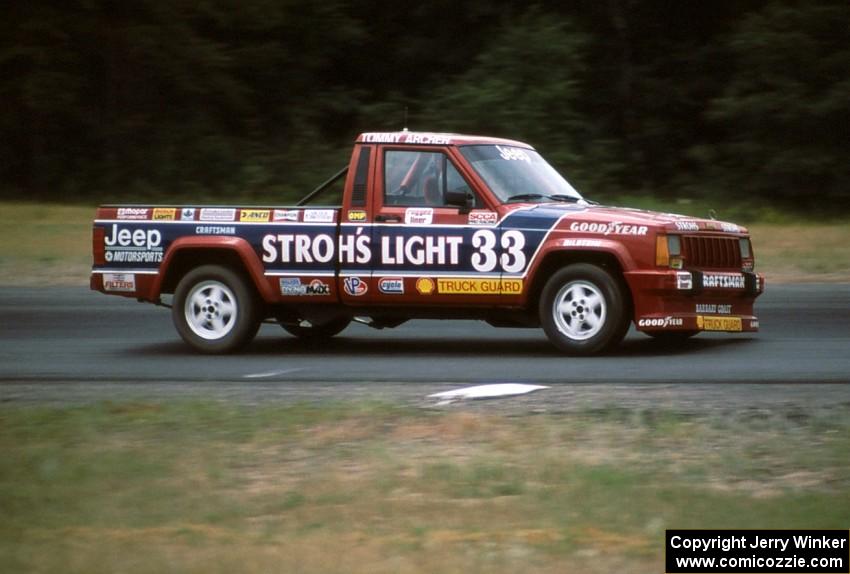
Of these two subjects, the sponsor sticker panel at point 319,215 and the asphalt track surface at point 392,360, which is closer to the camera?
the asphalt track surface at point 392,360

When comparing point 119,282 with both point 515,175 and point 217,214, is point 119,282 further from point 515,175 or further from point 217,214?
point 515,175

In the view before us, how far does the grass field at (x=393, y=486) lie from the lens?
237 inches

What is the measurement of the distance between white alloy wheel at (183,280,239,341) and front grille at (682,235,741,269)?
395cm

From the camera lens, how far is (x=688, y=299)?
12109 millimetres

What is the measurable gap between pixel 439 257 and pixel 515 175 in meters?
1.06

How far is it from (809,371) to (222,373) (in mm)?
4565

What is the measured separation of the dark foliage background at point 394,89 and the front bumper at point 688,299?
16679 mm

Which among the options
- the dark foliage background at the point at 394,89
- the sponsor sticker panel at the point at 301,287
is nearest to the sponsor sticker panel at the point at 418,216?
the sponsor sticker panel at the point at 301,287

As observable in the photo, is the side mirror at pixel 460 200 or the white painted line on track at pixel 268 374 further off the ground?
Result: the side mirror at pixel 460 200

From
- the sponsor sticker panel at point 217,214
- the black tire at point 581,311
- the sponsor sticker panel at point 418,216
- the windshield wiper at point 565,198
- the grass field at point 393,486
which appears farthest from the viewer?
the sponsor sticker panel at point 217,214

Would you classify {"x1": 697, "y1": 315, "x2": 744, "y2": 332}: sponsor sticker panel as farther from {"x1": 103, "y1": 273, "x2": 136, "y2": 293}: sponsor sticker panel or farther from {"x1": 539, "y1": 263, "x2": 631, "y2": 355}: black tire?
{"x1": 103, "y1": 273, "x2": 136, "y2": 293}: sponsor sticker panel

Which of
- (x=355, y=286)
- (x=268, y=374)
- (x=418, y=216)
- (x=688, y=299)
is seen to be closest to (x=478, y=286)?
(x=418, y=216)

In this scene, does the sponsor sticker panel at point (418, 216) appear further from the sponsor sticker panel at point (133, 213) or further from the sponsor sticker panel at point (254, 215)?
the sponsor sticker panel at point (133, 213)

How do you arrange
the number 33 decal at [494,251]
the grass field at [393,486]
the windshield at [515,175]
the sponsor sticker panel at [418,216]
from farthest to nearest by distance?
the windshield at [515,175] → the sponsor sticker panel at [418,216] → the number 33 decal at [494,251] → the grass field at [393,486]
